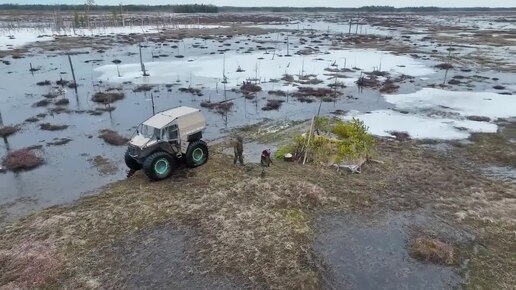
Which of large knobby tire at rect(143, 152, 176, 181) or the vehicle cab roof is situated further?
the vehicle cab roof

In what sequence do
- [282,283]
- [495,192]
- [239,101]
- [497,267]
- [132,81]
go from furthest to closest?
[132,81] < [239,101] < [495,192] < [497,267] < [282,283]

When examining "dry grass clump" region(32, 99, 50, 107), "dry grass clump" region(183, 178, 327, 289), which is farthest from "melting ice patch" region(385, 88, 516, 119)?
"dry grass clump" region(32, 99, 50, 107)

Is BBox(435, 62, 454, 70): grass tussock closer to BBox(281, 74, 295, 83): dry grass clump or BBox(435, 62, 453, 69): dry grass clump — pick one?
BBox(435, 62, 453, 69): dry grass clump

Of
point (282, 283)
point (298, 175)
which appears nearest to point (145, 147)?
point (298, 175)

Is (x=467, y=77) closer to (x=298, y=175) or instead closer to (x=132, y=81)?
(x=298, y=175)

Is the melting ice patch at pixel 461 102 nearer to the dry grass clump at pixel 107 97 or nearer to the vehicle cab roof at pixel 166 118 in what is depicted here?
the vehicle cab roof at pixel 166 118
